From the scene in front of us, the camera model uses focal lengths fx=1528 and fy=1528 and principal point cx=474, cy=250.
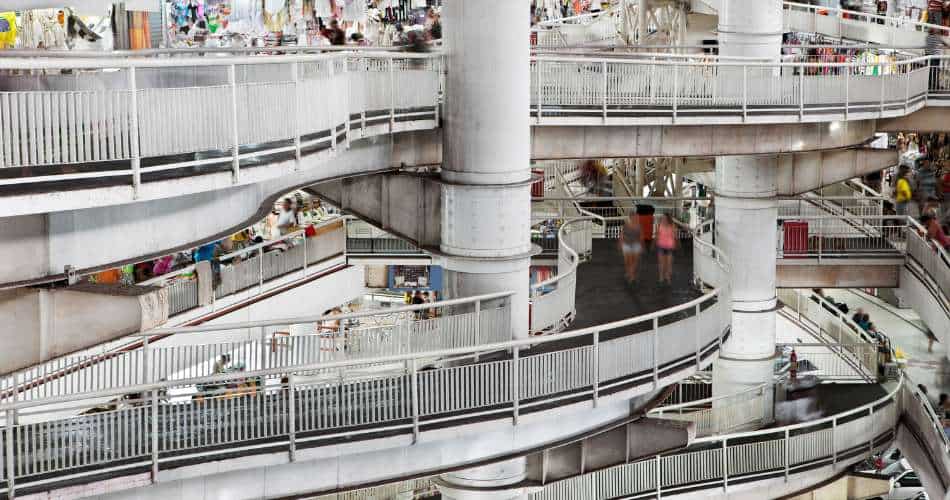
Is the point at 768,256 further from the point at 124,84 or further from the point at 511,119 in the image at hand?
the point at 124,84

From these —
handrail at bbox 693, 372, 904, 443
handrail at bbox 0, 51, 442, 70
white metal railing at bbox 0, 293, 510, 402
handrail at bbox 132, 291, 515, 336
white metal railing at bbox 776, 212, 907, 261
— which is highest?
handrail at bbox 0, 51, 442, 70

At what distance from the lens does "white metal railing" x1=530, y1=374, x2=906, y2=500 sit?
103 feet

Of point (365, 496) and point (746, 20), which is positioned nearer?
point (365, 496)

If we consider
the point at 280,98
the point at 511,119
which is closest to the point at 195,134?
→ the point at 280,98

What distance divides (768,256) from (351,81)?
16.8 meters

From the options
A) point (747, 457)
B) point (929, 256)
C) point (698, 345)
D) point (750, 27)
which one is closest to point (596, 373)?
point (698, 345)

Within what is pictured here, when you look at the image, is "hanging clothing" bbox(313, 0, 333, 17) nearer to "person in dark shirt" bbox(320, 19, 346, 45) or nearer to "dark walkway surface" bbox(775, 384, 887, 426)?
"person in dark shirt" bbox(320, 19, 346, 45)

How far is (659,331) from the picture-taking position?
24359mm

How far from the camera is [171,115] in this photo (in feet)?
56.5

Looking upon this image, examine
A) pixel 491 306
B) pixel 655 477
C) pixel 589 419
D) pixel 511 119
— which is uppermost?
pixel 511 119

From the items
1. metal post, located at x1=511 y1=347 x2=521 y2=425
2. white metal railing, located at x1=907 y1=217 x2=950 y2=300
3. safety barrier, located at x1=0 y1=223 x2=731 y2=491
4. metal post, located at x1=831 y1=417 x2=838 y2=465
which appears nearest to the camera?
safety barrier, located at x1=0 y1=223 x2=731 y2=491

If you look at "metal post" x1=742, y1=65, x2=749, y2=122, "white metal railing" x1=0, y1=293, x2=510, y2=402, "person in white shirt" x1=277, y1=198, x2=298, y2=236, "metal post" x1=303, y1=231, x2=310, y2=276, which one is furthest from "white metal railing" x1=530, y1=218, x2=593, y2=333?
"person in white shirt" x1=277, y1=198, x2=298, y2=236

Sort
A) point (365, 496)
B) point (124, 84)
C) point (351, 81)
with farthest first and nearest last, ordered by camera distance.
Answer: point (365, 496), point (351, 81), point (124, 84)

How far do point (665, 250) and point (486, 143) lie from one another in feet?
38.1
